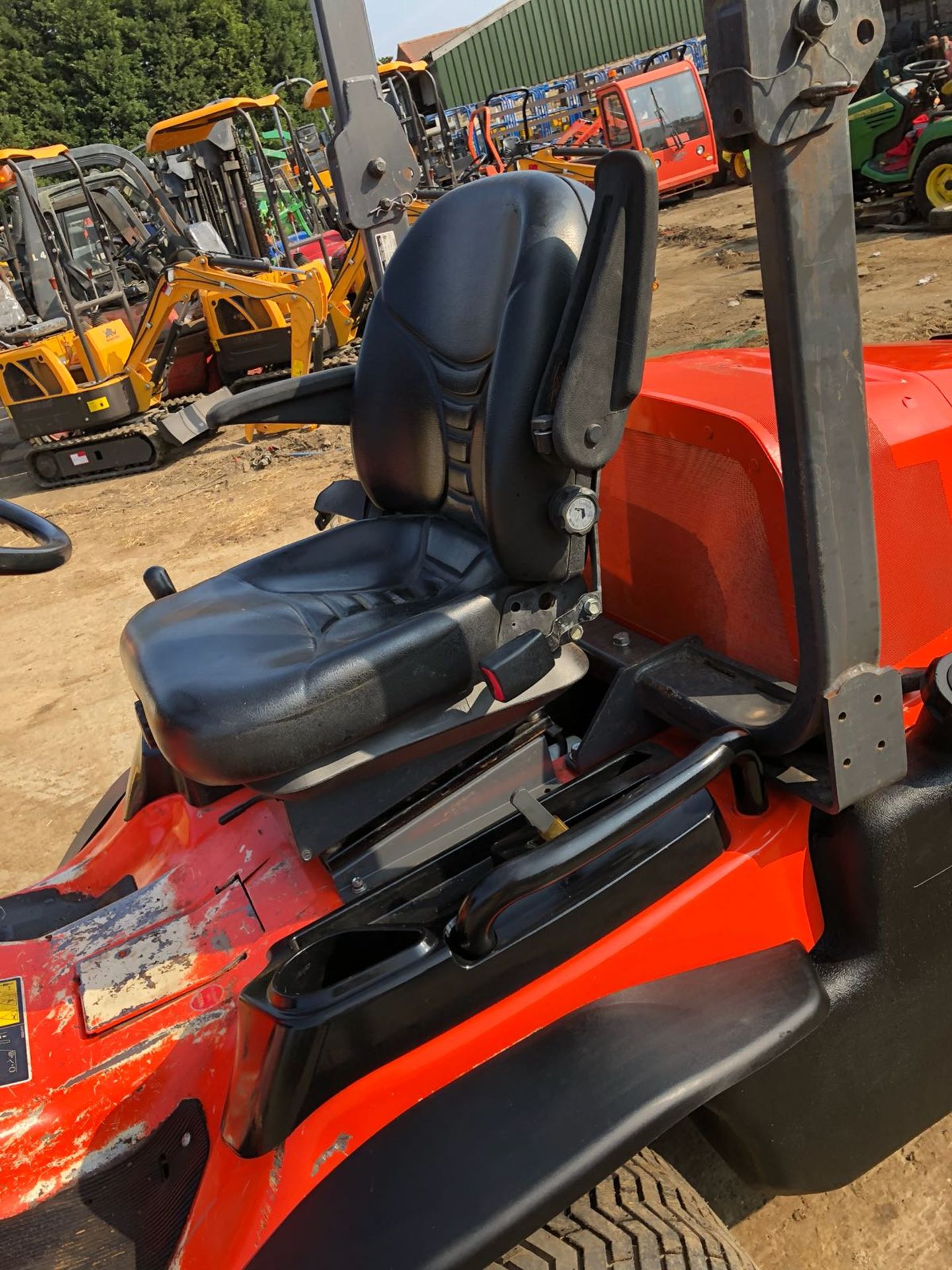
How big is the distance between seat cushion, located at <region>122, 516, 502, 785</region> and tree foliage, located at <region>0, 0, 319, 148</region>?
2962 cm

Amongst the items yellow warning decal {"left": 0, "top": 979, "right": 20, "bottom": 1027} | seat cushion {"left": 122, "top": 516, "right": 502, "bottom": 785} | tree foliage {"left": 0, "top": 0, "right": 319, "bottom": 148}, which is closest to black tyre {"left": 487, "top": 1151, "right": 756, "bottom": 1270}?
seat cushion {"left": 122, "top": 516, "right": 502, "bottom": 785}

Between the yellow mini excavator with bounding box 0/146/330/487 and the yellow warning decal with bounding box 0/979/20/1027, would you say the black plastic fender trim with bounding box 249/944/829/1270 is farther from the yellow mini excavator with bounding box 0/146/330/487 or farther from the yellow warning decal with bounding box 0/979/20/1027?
the yellow mini excavator with bounding box 0/146/330/487

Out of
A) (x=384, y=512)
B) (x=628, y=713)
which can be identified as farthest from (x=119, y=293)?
(x=628, y=713)

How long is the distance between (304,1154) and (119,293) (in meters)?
8.14

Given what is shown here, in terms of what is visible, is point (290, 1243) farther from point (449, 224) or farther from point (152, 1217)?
point (449, 224)

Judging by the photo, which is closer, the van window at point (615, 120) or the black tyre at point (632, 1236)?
the black tyre at point (632, 1236)

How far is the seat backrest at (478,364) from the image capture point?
1.48 m

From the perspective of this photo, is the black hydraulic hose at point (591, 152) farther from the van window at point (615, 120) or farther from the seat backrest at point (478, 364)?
the van window at point (615, 120)

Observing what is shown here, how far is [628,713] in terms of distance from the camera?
154 cm

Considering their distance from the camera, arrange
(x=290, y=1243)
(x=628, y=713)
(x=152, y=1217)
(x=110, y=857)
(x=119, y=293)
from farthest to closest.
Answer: (x=119, y=293) → (x=110, y=857) → (x=628, y=713) → (x=152, y=1217) → (x=290, y=1243)

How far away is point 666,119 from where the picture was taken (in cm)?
1343

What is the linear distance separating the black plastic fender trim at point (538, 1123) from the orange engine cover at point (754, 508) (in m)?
0.49

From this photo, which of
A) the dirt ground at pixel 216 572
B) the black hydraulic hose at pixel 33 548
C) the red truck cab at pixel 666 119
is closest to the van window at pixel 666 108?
the red truck cab at pixel 666 119

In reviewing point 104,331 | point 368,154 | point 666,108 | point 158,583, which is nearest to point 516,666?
point 158,583
